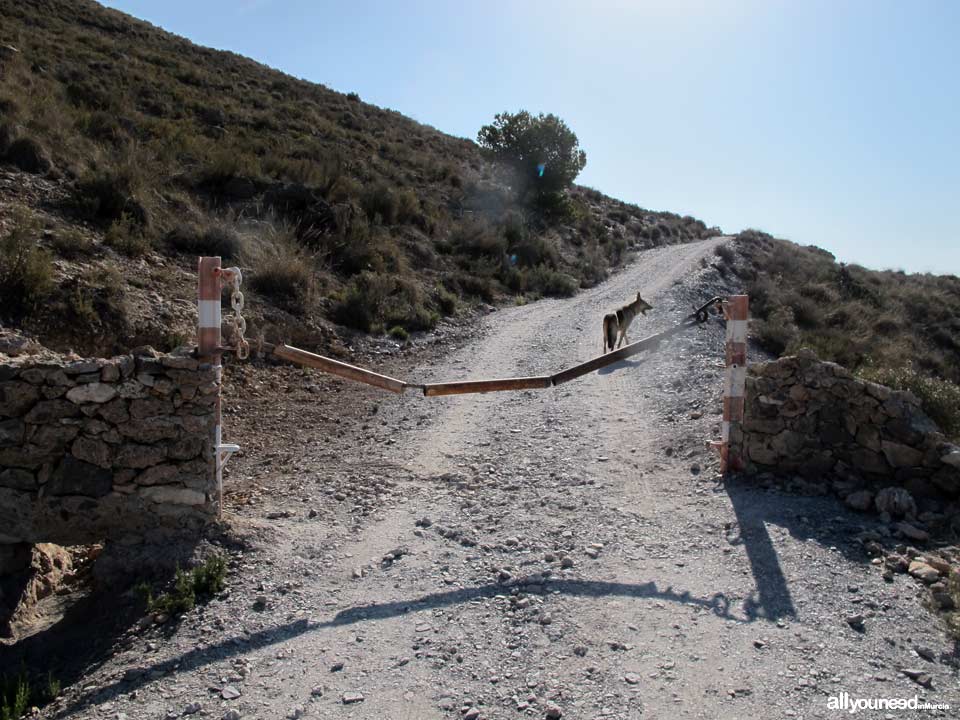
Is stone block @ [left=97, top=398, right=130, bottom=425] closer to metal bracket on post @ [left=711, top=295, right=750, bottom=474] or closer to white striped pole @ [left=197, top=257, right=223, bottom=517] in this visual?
white striped pole @ [left=197, top=257, right=223, bottom=517]

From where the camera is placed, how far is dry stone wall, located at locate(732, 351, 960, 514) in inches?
205

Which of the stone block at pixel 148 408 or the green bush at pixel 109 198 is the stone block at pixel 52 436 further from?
the green bush at pixel 109 198

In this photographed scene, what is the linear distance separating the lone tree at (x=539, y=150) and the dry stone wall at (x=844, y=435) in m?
26.4

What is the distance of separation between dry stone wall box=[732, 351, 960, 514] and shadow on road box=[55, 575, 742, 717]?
211 cm

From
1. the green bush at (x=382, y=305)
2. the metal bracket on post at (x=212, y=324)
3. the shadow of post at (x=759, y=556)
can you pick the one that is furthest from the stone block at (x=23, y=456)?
the green bush at (x=382, y=305)

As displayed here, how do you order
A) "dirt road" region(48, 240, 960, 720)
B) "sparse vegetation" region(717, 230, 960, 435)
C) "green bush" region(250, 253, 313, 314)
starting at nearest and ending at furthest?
"dirt road" region(48, 240, 960, 720)
"sparse vegetation" region(717, 230, 960, 435)
"green bush" region(250, 253, 313, 314)

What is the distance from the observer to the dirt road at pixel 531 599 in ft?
10.9

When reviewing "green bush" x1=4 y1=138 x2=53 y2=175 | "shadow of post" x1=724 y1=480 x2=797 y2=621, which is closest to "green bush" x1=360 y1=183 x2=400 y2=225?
"green bush" x1=4 y1=138 x2=53 y2=175

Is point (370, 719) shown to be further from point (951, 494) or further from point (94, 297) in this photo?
point (94, 297)

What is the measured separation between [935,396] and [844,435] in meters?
1.75

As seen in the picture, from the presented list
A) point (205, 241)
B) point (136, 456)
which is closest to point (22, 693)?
point (136, 456)

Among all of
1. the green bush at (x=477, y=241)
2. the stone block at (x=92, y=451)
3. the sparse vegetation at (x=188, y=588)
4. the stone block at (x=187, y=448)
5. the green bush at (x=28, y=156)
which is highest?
the green bush at (x=477, y=241)

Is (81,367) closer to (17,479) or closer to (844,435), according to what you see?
(17,479)

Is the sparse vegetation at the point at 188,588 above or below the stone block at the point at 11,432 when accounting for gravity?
below
